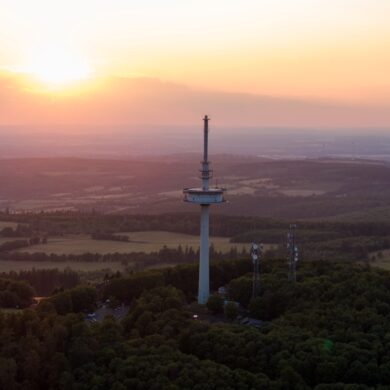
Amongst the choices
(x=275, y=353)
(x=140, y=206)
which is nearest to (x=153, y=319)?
(x=275, y=353)

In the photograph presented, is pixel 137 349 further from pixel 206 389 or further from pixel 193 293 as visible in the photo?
pixel 193 293

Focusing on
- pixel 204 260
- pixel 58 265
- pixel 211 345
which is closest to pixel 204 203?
pixel 204 260

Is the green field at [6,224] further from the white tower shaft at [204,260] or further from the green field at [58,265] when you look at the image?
the white tower shaft at [204,260]

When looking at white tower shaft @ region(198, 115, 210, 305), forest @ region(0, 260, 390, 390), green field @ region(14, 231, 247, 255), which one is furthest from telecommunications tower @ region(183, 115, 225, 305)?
green field @ region(14, 231, 247, 255)

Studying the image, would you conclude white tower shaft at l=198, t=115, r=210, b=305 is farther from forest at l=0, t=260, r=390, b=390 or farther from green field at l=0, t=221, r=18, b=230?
green field at l=0, t=221, r=18, b=230

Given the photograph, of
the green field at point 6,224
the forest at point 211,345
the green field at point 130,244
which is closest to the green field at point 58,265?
the green field at point 130,244
